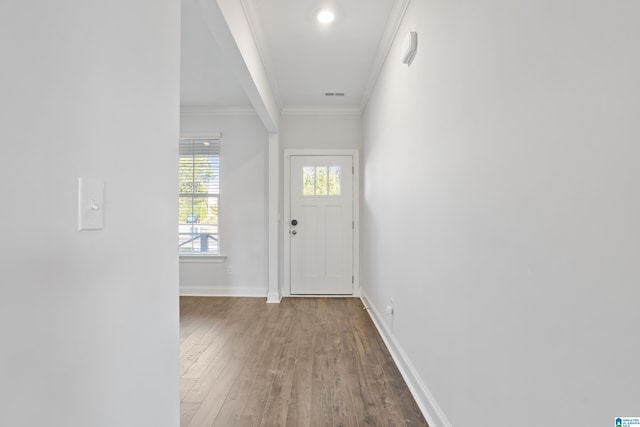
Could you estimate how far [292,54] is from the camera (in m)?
2.94

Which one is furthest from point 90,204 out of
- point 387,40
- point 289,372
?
point 387,40

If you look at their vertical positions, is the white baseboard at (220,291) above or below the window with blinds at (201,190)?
below

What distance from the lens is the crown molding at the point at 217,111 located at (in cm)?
428

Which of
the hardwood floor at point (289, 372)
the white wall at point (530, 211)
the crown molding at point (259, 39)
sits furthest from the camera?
the crown molding at point (259, 39)

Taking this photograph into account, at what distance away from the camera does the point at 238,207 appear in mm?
4312

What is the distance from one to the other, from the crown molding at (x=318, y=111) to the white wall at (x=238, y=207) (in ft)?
1.51

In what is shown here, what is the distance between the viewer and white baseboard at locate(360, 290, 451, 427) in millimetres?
1583

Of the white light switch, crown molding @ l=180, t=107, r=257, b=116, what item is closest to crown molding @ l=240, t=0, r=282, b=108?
crown molding @ l=180, t=107, r=257, b=116

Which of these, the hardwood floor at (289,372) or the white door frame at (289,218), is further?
the white door frame at (289,218)

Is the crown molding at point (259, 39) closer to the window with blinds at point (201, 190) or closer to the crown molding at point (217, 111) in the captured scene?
the crown molding at point (217, 111)

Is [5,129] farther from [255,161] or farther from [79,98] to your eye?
[255,161]

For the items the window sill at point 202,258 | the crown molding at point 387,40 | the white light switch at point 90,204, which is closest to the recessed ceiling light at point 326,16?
the crown molding at point 387,40

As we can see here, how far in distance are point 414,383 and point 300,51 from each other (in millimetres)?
2822

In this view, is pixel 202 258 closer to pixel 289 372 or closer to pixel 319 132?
pixel 319 132
